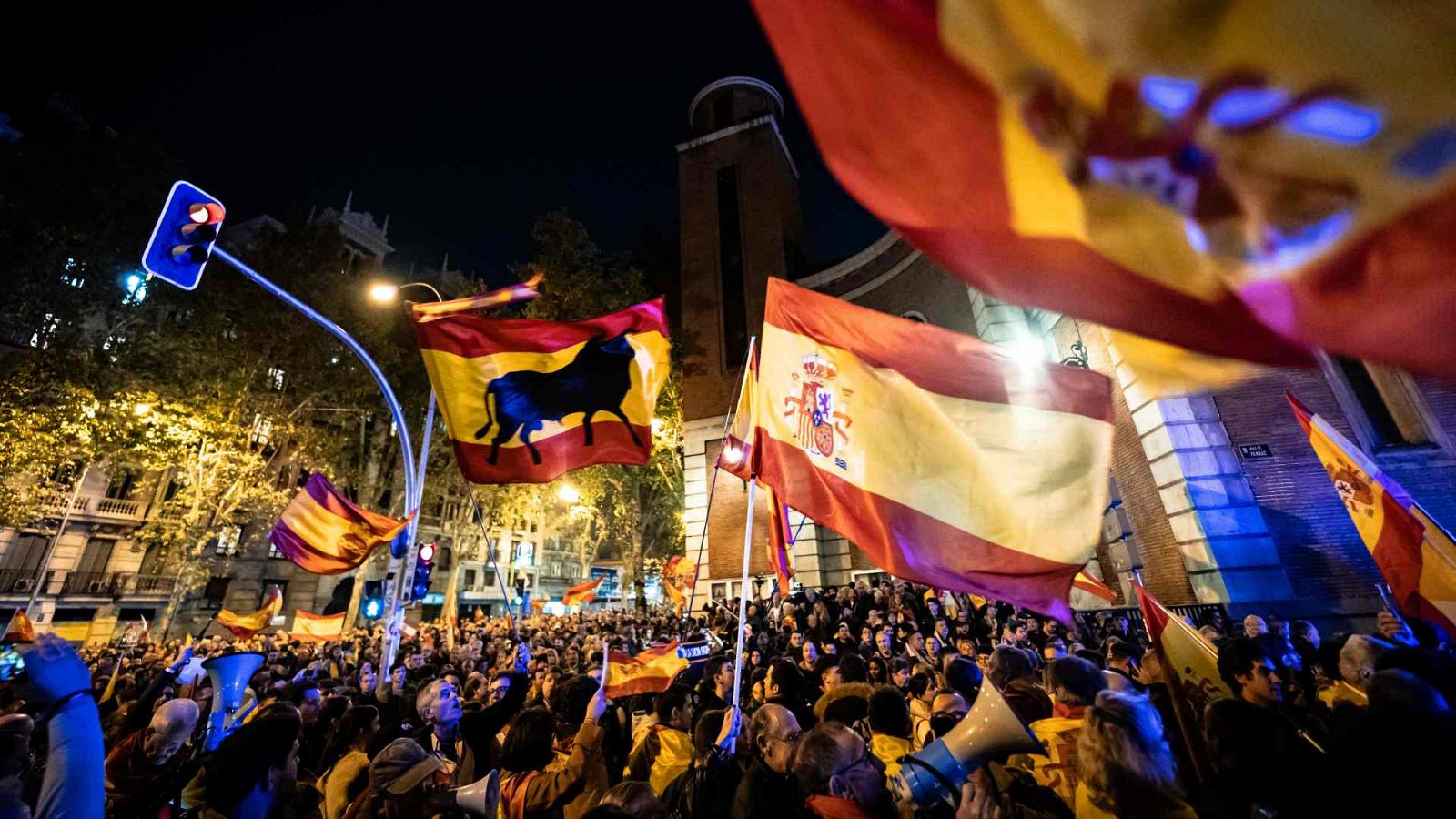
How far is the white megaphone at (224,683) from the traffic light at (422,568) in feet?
20.3

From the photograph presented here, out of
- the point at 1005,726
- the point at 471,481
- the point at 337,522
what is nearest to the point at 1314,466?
the point at 1005,726

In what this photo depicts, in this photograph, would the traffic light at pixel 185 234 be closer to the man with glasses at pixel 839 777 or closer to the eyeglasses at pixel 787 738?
the eyeglasses at pixel 787 738

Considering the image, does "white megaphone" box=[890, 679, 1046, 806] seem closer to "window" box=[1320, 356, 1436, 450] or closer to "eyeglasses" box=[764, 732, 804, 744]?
"eyeglasses" box=[764, 732, 804, 744]

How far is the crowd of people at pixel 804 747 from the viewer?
227cm

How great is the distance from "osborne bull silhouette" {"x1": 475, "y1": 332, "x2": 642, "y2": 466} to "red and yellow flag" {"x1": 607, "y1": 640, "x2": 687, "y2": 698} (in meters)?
2.74

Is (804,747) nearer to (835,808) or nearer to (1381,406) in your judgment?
(835,808)

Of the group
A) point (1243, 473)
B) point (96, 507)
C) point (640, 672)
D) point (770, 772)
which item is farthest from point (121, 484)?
point (1243, 473)

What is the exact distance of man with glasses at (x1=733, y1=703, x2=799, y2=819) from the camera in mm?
3051

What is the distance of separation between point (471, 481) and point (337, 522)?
523 centimetres

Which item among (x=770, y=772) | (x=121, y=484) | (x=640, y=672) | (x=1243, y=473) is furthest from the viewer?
(x=121, y=484)

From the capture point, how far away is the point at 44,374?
17.9 m

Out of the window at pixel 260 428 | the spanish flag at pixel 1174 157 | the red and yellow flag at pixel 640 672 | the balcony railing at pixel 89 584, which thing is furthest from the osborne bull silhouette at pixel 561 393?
the balcony railing at pixel 89 584

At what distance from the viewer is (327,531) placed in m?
10.7

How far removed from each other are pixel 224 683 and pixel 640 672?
3.87m
